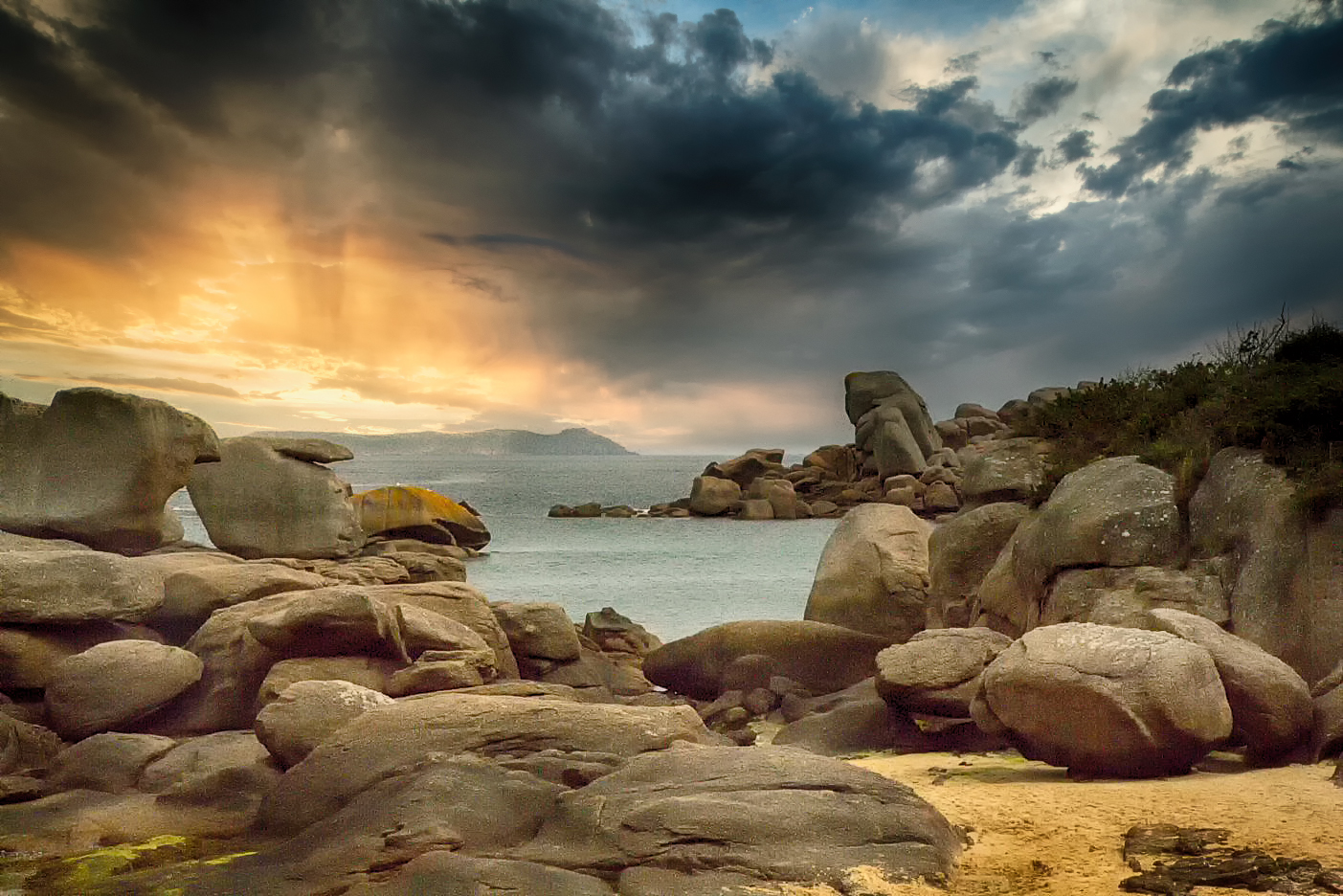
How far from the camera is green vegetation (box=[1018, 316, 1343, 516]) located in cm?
1123

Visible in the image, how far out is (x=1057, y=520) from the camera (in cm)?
1275

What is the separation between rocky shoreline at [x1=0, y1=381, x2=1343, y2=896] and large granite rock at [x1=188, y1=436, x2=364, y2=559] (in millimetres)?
2348

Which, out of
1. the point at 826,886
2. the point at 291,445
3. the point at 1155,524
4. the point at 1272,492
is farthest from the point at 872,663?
the point at 291,445

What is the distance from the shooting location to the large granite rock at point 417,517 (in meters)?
30.0

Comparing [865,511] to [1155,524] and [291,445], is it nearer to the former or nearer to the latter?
[1155,524]

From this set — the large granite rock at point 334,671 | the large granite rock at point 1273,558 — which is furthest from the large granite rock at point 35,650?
the large granite rock at point 1273,558

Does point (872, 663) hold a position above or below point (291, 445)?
below

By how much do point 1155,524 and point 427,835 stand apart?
9632mm

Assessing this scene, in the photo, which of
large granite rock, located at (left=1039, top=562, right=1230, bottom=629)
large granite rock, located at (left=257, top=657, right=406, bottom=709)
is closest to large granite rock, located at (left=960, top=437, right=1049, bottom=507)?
large granite rock, located at (left=1039, top=562, right=1230, bottom=629)

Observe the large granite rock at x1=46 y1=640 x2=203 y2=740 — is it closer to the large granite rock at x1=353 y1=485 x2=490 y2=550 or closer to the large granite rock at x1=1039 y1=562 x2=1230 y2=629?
the large granite rock at x1=1039 y1=562 x2=1230 y2=629

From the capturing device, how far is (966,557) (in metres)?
15.9

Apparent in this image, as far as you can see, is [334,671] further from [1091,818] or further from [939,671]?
[1091,818]

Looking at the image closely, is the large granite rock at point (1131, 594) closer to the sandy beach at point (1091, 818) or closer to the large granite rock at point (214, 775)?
the sandy beach at point (1091, 818)

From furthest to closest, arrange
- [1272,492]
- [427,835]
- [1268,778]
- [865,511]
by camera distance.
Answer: [865,511] → [1272,492] → [1268,778] → [427,835]
